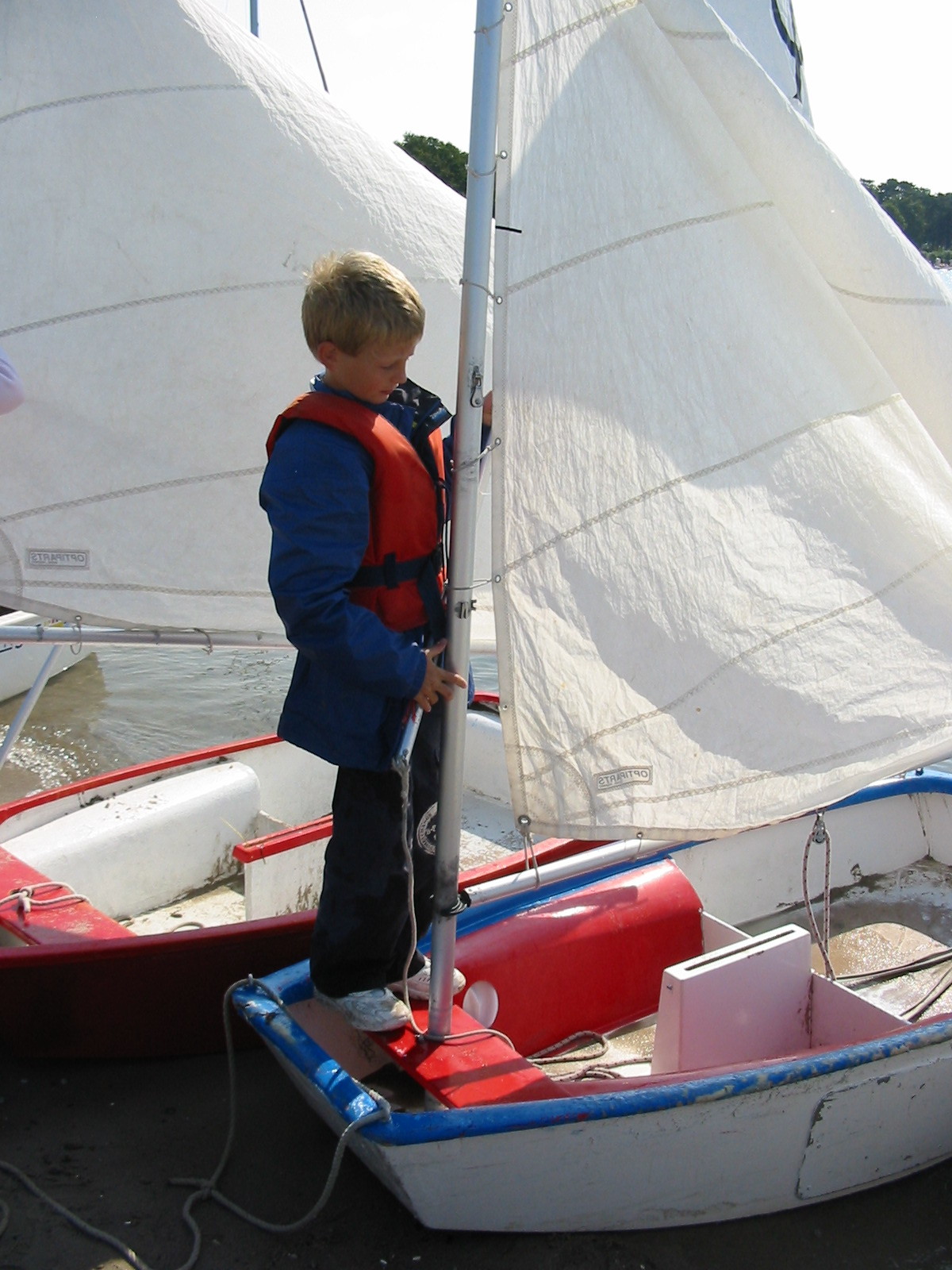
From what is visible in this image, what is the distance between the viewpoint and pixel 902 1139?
2516mm

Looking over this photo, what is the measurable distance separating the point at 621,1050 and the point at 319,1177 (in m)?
0.87

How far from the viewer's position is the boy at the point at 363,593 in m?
1.96

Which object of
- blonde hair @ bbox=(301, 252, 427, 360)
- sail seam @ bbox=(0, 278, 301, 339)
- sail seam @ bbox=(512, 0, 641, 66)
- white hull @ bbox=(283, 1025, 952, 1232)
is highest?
sail seam @ bbox=(512, 0, 641, 66)

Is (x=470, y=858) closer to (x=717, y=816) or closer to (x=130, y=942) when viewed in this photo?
(x=130, y=942)

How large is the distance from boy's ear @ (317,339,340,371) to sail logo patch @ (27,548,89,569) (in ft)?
4.13

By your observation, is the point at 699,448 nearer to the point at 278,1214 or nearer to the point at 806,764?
the point at 806,764

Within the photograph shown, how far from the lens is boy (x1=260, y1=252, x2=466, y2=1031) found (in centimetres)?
196

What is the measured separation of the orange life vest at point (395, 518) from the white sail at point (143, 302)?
1.03 meters

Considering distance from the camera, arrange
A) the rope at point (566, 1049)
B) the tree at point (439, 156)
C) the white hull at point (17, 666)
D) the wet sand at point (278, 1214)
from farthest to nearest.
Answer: the tree at point (439, 156) < the white hull at point (17, 666) < the rope at point (566, 1049) < the wet sand at point (278, 1214)

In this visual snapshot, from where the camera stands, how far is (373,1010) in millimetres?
2369

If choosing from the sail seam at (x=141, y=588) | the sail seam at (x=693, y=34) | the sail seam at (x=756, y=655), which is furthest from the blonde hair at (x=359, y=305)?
the sail seam at (x=141, y=588)

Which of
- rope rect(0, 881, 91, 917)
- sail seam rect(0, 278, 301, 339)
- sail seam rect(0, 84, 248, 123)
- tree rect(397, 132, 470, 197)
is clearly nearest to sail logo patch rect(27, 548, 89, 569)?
sail seam rect(0, 278, 301, 339)

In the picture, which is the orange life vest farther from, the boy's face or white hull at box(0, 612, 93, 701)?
white hull at box(0, 612, 93, 701)

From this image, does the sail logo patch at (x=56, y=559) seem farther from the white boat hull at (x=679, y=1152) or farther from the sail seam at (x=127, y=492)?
the white boat hull at (x=679, y=1152)
